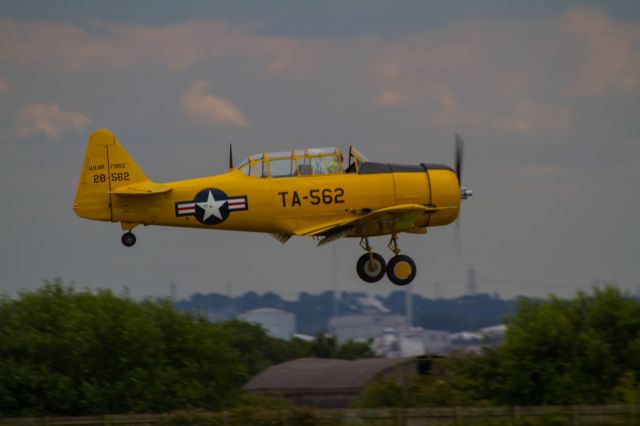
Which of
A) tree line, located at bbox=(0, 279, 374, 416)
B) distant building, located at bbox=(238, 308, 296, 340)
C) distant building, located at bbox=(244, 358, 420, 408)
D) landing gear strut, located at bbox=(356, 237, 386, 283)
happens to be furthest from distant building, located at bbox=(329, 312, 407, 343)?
landing gear strut, located at bbox=(356, 237, 386, 283)

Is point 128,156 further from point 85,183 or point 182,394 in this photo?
point 182,394

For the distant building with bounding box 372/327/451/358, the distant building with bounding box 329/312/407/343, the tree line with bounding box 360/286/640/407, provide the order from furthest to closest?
the distant building with bounding box 329/312/407/343
the distant building with bounding box 372/327/451/358
the tree line with bounding box 360/286/640/407

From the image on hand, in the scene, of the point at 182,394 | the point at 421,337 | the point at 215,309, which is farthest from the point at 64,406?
the point at 215,309

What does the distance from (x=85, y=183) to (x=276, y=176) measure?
3911 millimetres

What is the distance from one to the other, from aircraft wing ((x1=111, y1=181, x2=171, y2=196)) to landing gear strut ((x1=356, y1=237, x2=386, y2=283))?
4356 mm

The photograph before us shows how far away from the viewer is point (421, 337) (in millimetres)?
138500

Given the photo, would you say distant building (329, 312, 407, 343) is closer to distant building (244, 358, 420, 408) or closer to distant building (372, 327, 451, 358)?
distant building (372, 327, 451, 358)

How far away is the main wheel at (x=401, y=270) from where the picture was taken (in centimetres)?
2342

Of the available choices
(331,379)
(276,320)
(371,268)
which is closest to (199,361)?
(331,379)

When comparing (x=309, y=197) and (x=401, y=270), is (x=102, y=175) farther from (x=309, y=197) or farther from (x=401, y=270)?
(x=401, y=270)

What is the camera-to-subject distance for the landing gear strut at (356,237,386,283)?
23.6m

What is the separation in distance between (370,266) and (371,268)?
0.05m

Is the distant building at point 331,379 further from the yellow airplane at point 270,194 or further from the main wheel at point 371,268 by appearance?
the yellow airplane at point 270,194

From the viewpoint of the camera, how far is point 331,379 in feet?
136
